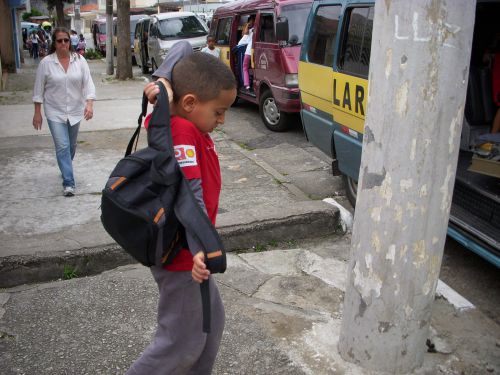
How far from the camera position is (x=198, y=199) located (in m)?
1.98

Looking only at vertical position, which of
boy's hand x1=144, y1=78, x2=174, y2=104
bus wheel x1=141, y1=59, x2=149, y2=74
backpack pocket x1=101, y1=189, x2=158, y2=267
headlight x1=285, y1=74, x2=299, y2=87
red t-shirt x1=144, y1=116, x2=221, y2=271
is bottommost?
bus wheel x1=141, y1=59, x2=149, y2=74

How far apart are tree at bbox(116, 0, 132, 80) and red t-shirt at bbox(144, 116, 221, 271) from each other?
1556 centimetres

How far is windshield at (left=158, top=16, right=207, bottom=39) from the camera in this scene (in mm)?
16344

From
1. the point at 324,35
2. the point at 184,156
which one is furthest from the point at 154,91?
the point at 324,35

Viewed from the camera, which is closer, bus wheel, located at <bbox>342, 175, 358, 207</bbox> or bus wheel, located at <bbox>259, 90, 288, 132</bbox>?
bus wheel, located at <bbox>342, 175, 358, 207</bbox>

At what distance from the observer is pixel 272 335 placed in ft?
10.6

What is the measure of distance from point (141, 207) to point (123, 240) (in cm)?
16

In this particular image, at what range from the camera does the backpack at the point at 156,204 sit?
1.91m

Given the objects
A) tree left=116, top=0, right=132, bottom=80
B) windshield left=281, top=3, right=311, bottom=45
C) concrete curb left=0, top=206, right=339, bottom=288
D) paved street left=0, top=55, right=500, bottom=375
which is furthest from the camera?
tree left=116, top=0, right=132, bottom=80

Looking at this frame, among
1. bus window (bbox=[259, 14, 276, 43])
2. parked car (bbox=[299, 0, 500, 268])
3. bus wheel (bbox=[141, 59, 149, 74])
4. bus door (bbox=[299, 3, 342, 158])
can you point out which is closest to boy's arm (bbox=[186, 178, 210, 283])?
parked car (bbox=[299, 0, 500, 268])

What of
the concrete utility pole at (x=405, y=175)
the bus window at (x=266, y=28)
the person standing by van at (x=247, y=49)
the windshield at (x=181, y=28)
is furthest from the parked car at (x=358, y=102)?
the windshield at (x=181, y=28)

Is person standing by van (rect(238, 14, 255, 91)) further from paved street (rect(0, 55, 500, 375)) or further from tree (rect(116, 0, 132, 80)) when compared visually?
tree (rect(116, 0, 132, 80))

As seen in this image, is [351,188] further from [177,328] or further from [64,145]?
[177,328]

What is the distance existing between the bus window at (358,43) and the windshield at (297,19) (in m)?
3.53
